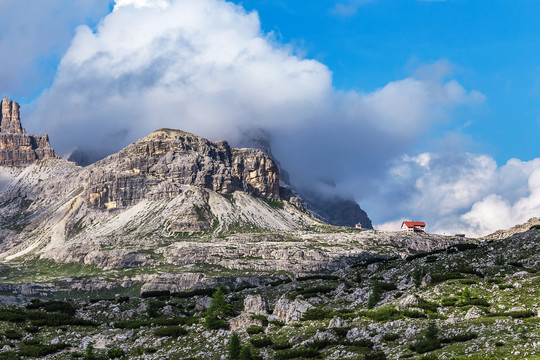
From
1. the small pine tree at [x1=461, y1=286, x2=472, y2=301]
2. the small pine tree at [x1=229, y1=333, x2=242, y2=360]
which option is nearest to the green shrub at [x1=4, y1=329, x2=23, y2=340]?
the small pine tree at [x1=229, y1=333, x2=242, y2=360]

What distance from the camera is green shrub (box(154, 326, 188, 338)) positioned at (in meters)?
63.6

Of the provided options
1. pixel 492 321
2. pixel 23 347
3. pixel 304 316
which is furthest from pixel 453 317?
pixel 23 347

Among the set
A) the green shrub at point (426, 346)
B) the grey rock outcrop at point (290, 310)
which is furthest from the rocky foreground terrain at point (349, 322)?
the grey rock outcrop at point (290, 310)

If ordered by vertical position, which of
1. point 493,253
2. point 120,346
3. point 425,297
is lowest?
point 120,346

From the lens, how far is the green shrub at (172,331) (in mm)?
63625


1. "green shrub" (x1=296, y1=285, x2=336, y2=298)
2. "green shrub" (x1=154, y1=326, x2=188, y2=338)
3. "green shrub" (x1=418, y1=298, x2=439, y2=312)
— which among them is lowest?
"green shrub" (x1=154, y1=326, x2=188, y2=338)

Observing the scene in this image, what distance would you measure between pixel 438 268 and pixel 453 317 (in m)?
32.9

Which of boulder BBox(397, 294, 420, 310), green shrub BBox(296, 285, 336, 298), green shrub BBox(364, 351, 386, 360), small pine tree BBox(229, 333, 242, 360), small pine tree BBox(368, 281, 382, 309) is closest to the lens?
green shrub BBox(364, 351, 386, 360)

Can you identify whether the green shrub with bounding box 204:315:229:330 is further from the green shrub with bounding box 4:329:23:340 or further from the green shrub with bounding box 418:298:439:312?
the green shrub with bounding box 4:329:23:340

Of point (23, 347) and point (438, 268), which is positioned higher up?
point (438, 268)

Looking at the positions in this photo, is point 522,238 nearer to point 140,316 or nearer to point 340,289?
point 340,289

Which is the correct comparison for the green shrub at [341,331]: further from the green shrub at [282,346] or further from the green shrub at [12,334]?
the green shrub at [12,334]

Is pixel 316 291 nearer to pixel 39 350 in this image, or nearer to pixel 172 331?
pixel 172 331

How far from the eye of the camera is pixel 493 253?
8238 cm
